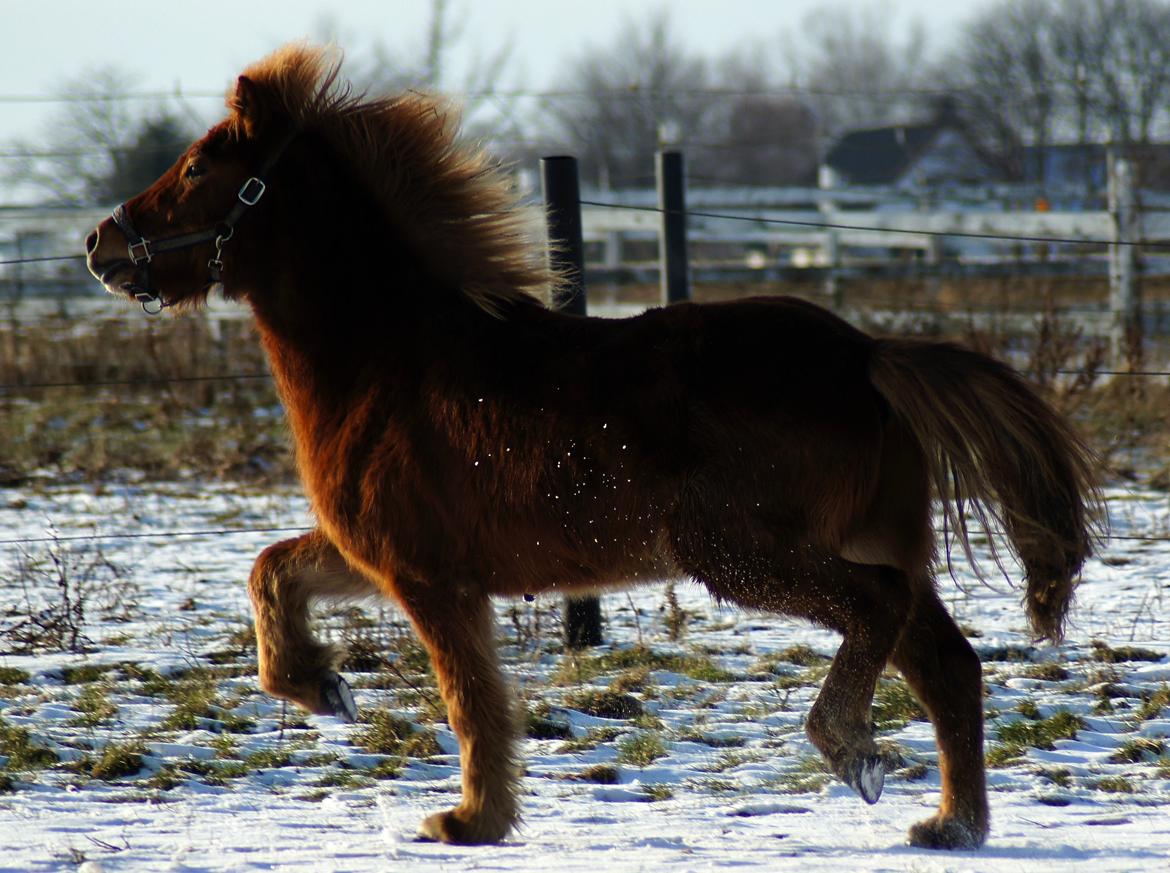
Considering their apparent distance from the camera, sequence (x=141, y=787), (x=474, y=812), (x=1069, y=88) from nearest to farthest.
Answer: (x=474, y=812), (x=141, y=787), (x=1069, y=88)

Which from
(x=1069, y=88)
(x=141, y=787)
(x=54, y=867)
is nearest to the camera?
(x=54, y=867)

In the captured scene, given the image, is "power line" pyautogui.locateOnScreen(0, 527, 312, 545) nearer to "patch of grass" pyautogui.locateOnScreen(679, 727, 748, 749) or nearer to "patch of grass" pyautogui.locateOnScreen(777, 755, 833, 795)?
"patch of grass" pyautogui.locateOnScreen(679, 727, 748, 749)

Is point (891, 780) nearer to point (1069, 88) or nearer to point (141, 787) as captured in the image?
point (141, 787)

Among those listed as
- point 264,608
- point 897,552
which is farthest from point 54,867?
point 897,552

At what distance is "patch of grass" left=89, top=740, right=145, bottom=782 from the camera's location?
4.21 m

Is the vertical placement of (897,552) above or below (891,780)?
above

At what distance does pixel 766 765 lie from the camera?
14.0 ft

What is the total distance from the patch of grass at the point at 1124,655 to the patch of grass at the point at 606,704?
193 cm

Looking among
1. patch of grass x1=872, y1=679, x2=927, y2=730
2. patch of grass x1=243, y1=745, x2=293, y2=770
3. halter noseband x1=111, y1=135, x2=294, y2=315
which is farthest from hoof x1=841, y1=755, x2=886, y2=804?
halter noseband x1=111, y1=135, x2=294, y2=315

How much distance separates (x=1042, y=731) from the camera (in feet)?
14.7

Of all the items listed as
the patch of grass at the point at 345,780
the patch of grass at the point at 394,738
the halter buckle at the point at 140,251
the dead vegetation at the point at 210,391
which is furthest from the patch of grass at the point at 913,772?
the dead vegetation at the point at 210,391

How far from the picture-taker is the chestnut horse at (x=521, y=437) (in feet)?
11.6

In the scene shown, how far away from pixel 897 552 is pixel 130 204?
2.63 metres

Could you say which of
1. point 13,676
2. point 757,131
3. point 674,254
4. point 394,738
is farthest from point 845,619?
point 757,131
